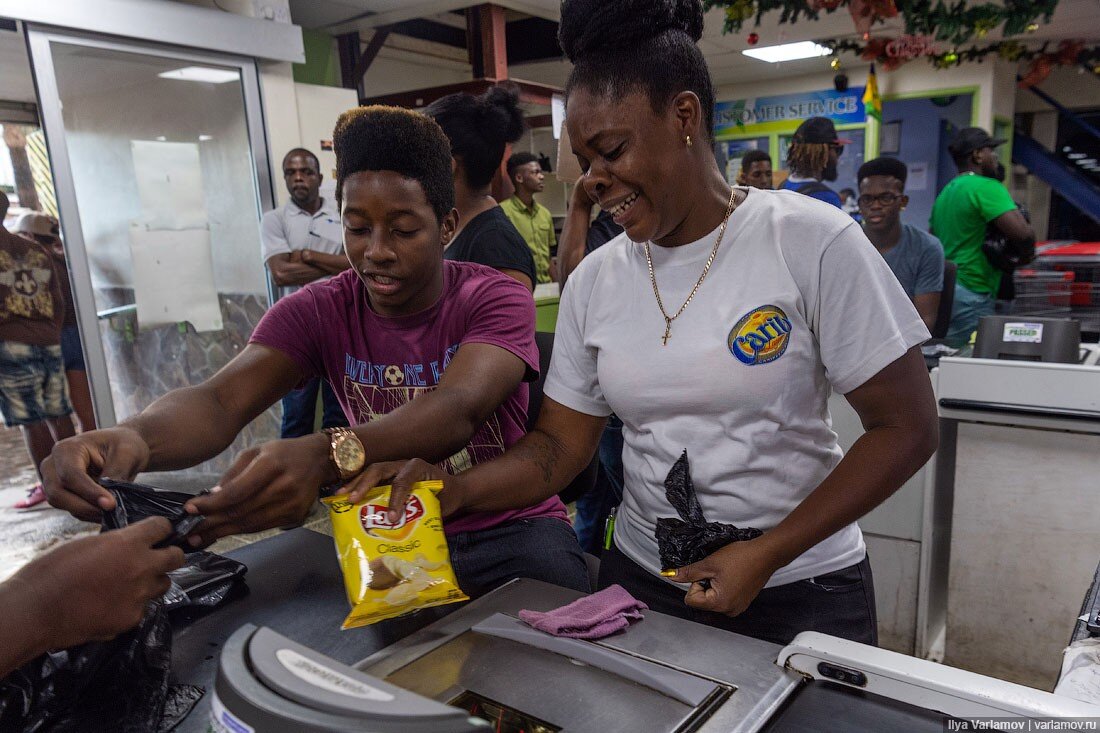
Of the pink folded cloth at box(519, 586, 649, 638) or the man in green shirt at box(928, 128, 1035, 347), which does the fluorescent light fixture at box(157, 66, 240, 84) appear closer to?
the man in green shirt at box(928, 128, 1035, 347)

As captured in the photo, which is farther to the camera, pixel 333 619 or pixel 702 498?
pixel 702 498

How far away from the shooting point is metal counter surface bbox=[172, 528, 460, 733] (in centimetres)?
96

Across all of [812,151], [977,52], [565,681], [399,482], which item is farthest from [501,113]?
[977,52]

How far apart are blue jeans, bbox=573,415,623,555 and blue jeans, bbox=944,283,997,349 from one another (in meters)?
2.30

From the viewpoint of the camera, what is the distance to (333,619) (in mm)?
1063

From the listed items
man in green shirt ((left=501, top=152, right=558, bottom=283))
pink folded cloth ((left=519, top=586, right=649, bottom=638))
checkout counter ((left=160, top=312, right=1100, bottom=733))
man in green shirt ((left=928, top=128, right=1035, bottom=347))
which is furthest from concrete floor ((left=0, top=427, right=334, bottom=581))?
man in green shirt ((left=928, top=128, right=1035, bottom=347))

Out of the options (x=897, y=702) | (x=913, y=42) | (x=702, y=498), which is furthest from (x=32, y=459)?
(x=913, y=42)

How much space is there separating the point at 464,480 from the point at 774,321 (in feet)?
1.82

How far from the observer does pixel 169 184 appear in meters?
4.18

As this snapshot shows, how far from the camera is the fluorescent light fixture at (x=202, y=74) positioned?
4078 mm

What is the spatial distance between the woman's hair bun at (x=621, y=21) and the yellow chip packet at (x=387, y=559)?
743 mm

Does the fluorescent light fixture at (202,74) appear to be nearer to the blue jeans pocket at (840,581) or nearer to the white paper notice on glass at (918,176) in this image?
the blue jeans pocket at (840,581)

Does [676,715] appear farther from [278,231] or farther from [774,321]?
[278,231]

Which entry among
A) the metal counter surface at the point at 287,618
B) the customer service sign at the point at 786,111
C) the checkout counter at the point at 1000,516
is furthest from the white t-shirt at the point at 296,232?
the customer service sign at the point at 786,111
